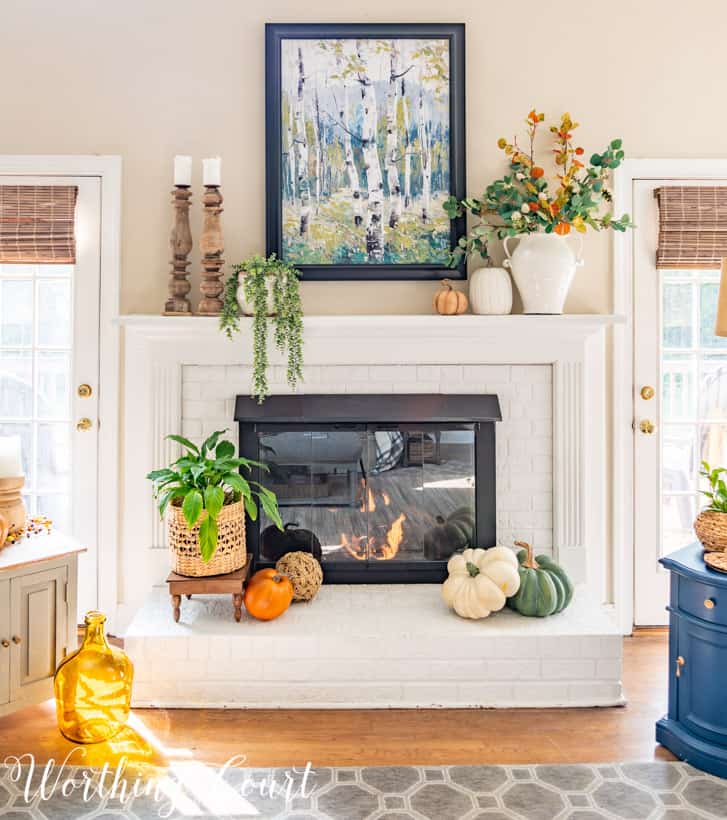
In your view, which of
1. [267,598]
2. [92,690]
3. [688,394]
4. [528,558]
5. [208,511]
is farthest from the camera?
[688,394]

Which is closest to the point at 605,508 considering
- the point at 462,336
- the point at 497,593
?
the point at 497,593

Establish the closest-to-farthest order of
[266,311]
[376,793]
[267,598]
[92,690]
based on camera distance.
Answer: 1. [376,793]
2. [92,690]
3. [267,598]
4. [266,311]

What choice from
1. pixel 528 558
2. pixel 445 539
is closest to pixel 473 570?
pixel 528 558

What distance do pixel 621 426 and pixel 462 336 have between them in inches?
32.5

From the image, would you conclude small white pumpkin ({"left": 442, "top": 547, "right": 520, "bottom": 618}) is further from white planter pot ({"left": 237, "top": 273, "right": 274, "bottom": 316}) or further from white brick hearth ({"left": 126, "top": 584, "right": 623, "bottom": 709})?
white planter pot ({"left": 237, "top": 273, "right": 274, "bottom": 316})

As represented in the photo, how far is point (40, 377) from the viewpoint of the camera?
3.24m

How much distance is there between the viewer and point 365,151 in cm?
313

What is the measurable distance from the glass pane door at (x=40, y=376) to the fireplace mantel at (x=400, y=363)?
1.00 feet

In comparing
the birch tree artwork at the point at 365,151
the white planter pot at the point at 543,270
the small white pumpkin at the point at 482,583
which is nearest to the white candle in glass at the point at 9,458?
the birch tree artwork at the point at 365,151

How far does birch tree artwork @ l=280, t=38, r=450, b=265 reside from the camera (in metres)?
3.11

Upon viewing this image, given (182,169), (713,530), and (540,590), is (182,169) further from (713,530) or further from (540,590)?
(713,530)

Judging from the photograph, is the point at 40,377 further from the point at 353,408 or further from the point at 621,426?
the point at 621,426

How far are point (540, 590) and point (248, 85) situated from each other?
2.39 metres

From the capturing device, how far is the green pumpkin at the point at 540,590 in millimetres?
2752
